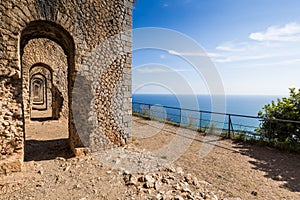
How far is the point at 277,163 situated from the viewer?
5164 millimetres

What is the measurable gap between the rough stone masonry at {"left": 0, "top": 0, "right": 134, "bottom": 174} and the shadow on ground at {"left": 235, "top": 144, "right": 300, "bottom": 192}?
3961mm

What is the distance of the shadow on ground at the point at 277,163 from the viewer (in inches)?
166

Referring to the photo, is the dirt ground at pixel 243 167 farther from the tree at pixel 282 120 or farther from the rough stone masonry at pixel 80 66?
the rough stone masonry at pixel 80 66

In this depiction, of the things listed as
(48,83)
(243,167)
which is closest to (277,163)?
(243,167)

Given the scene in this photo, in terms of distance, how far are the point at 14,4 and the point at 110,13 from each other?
2.26m

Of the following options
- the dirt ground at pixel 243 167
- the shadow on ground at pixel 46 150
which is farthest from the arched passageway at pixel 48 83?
the dirt ground at pixel 243 167

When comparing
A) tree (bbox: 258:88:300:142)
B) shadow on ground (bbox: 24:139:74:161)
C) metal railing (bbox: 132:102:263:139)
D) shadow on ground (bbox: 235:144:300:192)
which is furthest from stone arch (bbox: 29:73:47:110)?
tree (bbox: 258:88:300:142)

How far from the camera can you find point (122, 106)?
5.62 m

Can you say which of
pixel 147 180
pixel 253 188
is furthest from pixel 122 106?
pixel 253 188

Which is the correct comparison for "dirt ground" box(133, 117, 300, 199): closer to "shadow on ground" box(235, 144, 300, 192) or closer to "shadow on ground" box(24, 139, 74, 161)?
"shadow on ground" box(235, 144, 300, 192)

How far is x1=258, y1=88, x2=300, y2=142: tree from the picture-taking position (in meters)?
6.37

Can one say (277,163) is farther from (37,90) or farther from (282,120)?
(37,90)

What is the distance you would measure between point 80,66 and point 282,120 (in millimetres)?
6879

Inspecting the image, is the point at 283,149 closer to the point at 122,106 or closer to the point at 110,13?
the point at 122,106
